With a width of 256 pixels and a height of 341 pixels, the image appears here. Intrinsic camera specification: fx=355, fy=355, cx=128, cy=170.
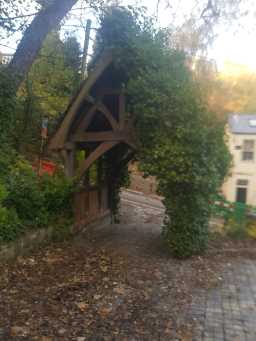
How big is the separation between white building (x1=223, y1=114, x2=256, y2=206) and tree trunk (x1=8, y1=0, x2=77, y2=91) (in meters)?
15.7

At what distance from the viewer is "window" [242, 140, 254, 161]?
22.9 metres

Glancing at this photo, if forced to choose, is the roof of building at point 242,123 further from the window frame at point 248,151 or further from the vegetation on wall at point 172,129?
the vegetation on wall at point 172,129

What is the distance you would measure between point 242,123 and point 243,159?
2.45 metres

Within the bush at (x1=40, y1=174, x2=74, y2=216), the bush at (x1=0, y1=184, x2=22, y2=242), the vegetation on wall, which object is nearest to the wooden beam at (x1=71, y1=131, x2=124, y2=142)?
the vegetation on wall

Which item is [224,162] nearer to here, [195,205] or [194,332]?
[195,205]

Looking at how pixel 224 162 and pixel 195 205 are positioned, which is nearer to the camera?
pixel 195 205

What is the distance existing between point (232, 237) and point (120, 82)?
5426 mm

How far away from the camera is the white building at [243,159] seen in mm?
22786

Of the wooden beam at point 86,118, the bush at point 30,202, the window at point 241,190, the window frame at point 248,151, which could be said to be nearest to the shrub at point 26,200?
the bush at point 30,202

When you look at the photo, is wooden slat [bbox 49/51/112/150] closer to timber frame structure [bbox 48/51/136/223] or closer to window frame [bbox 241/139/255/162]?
timber frame structure [bbox 48/51/136/223]

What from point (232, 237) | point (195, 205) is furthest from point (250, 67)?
point (195, 205)

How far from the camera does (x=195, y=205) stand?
7.93 meters

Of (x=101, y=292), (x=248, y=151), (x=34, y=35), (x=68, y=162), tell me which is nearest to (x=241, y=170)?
(x=248, y=151)

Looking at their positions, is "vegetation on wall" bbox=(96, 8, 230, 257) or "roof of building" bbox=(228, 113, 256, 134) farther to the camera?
"roof of building" bbox=(228, 113, 256, 134)
